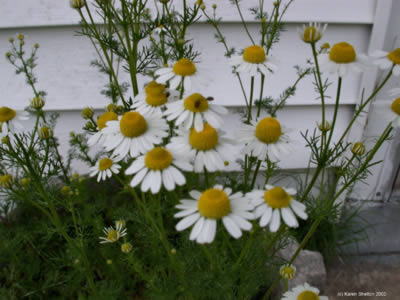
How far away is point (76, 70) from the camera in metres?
1.77

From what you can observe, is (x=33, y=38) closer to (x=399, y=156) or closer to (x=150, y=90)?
(x=150, y=90)

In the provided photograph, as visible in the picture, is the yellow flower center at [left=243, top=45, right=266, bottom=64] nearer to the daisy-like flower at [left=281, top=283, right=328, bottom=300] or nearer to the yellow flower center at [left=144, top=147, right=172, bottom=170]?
the yellow flower center at [left=144, top=147, right=172, bottom=170]

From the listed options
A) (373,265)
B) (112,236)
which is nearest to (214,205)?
(112,236)

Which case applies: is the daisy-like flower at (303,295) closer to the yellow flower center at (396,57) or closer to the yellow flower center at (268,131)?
the yellow flower center at (268,131)

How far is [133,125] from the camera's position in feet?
2.22

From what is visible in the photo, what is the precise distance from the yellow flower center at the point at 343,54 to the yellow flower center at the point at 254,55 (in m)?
0.19

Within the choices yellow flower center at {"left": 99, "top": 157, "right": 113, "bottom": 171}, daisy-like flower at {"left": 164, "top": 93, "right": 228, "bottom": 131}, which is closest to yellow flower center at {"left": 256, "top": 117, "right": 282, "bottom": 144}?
daisy-like flower at {"left": 164, "top": 93, "right": 228, "bottom": 131}

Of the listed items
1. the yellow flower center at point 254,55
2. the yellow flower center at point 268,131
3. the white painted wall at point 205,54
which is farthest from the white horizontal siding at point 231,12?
the yellow flower center at point 268,131

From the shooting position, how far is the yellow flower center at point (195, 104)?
26.5 inches

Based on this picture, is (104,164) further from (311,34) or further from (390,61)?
(390,61)

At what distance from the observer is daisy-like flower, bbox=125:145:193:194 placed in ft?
2.07

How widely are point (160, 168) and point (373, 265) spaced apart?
179 centimetres

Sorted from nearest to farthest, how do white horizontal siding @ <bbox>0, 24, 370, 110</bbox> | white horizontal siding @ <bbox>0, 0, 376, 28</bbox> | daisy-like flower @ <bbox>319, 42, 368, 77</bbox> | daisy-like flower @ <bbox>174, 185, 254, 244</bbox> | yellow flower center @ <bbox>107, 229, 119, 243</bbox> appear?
daisy-like flower @ <bbox>174, 185, 254, 244</bbox>
daisy-like flower @ <bbox>319, 42, 368, 77</bbox>
yellow flower center @ <bbox>107, 229, 119, 243</bbox>
white horizontal siding @ <bbox>0, 0, 376, 28</bbox>
white horizontal siding @ <bbox>0, 24, 370, 110</bbox>

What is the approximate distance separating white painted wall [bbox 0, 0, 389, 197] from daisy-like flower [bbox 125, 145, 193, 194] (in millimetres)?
968
